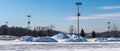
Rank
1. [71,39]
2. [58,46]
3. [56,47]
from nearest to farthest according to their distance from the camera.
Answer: [56,47] → [58,46] → [71,39]

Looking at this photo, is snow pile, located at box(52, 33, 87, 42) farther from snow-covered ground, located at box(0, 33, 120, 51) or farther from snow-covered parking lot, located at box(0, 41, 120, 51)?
snow-covered parking lot, located at box(0, 41, 120, 51)

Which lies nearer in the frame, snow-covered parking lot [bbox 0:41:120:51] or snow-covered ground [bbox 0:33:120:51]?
snow-covered parking lot [bbox 0:41:120:51]

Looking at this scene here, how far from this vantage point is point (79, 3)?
6900cm

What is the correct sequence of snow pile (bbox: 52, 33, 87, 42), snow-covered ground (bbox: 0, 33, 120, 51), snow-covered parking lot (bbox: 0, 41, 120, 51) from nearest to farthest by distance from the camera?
snow-covered parking lot (bbox: 0, 41, 120, 51), snow-covered ground (bbox: 0, 33, 120, 51), snow pile (bbox: 52, 33, 87, 42)

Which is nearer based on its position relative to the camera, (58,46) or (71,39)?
(58,46)

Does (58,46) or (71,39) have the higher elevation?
(71,39)

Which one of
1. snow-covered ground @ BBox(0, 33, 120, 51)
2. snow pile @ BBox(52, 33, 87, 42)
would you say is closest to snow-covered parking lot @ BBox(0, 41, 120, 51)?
snow-covered ground @ BBox(0, 33, 120, 51)

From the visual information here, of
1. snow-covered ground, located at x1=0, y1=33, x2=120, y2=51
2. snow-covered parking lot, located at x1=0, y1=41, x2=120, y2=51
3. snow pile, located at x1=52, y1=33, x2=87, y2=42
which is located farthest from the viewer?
snow pile, located at x1=52, y1=33, x2=87, y2=42

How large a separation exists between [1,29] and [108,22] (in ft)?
198

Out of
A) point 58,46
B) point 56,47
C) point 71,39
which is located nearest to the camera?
point 56,47

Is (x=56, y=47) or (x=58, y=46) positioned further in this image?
(x=58, y=46)

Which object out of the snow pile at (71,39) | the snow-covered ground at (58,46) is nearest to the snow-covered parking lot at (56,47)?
the snow-covered ground at (58,46)

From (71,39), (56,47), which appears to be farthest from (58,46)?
(71,39)

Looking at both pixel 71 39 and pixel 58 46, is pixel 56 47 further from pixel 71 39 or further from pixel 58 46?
pixel 71 39
